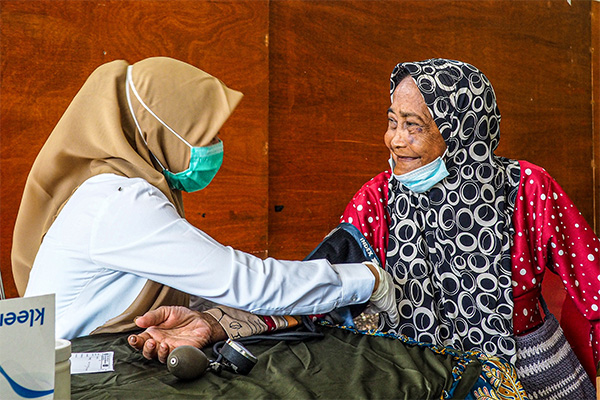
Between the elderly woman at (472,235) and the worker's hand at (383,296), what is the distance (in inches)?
2.4

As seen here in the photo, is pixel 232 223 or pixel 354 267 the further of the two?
pixel 232 223

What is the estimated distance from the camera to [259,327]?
1.36m

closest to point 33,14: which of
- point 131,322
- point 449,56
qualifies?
point 131,322

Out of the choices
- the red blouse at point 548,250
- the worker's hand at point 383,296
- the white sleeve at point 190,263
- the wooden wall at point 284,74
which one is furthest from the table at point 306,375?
the wooden wall at point 284,74

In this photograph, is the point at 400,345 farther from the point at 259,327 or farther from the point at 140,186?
the point at 140,186

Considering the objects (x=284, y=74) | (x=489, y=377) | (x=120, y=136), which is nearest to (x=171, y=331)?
(x=120, y=136)

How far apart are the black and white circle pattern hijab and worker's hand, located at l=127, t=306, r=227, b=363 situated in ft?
1.96

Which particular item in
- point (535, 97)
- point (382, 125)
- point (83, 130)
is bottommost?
point (83, 130)

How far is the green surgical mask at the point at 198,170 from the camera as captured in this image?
1698 mm

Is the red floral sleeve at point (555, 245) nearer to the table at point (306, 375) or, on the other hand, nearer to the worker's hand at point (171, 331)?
the table at point (306, 375)

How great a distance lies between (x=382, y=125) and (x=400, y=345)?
2.35 meters

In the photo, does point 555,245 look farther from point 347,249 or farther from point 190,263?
point 190,263

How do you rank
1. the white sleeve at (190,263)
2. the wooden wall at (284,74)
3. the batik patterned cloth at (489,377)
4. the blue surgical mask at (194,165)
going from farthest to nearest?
the wooden wall at (284,74), the blue surgical mask at (194,165), the white sleeve at (190,263), the batik patterned cloth at (489,377)

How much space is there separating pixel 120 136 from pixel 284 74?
A: 1660mm
